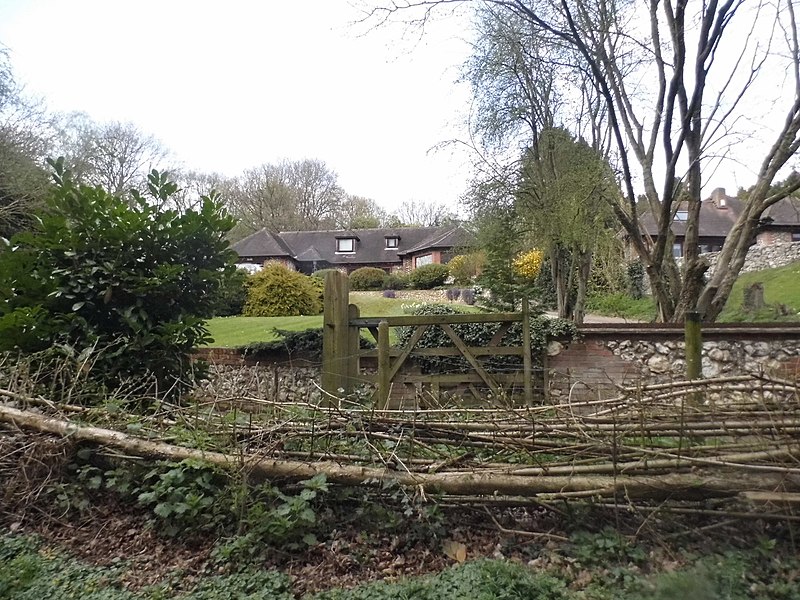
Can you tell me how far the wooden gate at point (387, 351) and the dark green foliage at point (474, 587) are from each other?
316 cm

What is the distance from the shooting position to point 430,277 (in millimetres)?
26500

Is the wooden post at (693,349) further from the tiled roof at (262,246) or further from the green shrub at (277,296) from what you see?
the tiled roof at (262,246)

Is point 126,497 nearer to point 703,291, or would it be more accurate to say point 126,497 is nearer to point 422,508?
point 422,508

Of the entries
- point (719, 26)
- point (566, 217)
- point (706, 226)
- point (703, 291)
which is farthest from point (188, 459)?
point (706, 226)

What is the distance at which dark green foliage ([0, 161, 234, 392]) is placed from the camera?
4.71 m

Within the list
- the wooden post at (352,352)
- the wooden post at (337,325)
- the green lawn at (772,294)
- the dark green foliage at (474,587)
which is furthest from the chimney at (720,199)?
the dark green foliage at (474,587)

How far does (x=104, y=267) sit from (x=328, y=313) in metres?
2.35

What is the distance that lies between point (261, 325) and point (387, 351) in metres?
9.65

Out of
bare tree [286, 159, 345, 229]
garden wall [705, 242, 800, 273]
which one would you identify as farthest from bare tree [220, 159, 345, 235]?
garden wall [705, 242, 800, 273]

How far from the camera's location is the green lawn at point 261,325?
1152 centimetres

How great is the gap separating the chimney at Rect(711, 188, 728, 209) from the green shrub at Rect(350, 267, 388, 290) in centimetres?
2431

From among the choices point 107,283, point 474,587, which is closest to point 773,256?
point 474,587

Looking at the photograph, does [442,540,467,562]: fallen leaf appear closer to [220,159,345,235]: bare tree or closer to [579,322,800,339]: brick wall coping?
[579,322,800,339]: brick wall coping

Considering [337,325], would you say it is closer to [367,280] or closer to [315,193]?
[367,280]
